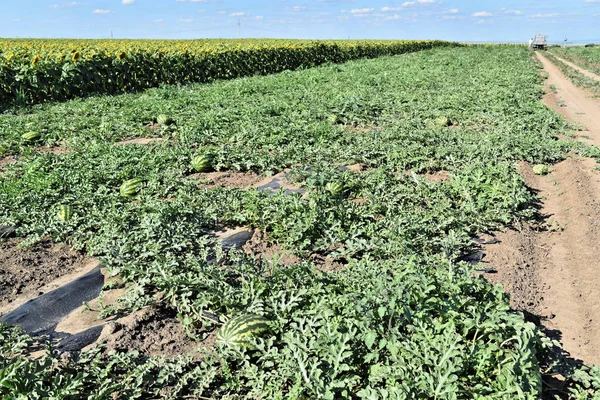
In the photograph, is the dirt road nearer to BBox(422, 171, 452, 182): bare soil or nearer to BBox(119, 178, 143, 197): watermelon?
BBox(422, 171, 452, 182): bare soil

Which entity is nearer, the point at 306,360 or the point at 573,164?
the point at 306,360

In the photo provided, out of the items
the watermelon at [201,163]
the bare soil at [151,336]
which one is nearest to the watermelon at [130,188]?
the watermelon at [201,163]

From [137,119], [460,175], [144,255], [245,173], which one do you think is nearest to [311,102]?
[137,119]

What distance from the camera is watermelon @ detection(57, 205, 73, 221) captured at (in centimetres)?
492

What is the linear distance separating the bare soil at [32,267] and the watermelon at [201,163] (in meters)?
2.27

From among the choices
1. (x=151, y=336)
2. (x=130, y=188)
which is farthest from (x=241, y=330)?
(x=130, y=188)

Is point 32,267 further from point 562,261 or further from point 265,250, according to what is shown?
point 562,261

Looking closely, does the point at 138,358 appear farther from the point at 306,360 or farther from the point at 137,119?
the point at 137,119

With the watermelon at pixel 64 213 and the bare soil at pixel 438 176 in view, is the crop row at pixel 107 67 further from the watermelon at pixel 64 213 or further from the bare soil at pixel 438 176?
the bare soil at pixel 438 176

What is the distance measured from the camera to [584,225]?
5.35 metres

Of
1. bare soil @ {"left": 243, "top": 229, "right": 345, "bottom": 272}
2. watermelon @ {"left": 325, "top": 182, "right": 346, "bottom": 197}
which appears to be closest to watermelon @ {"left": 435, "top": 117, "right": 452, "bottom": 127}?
watermelon @ {"left": 325, "top": 182, "right": 346, "bottom": 197}

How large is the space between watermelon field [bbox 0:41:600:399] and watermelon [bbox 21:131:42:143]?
0.04m

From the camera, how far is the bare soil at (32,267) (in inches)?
156

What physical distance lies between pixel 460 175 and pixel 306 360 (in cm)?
419
